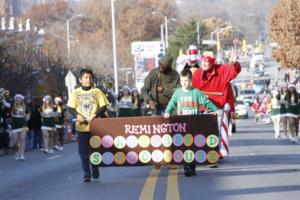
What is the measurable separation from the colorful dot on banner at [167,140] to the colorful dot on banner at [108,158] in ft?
2.79

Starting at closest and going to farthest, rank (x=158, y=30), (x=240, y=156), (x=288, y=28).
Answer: (x=240, y=156), (x=288, y=28), (x=158, y=30)

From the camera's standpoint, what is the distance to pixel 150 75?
17.0m

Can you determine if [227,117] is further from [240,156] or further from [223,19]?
[223,19]

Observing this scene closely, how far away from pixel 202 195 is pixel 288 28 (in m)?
45.6

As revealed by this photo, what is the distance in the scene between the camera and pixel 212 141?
1447cm

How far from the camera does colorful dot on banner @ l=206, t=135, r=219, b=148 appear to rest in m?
14.5

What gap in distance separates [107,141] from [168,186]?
1.59m

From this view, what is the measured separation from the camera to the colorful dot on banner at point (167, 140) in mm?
14473

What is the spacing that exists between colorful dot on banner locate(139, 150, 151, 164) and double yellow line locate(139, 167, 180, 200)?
0.99ft

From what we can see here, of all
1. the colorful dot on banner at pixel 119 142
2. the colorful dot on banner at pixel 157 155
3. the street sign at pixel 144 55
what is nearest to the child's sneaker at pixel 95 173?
the colorful dot on banner at pixel 119 142

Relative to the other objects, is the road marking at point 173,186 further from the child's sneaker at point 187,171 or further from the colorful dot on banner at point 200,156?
the colorful dot on banner at point 200,156

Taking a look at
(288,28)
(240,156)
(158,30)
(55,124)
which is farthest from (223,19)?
(240,156)

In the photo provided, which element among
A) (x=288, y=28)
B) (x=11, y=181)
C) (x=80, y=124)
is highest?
(x=288, y=28)

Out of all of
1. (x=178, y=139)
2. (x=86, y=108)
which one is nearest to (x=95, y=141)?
(x=86, y=108)
